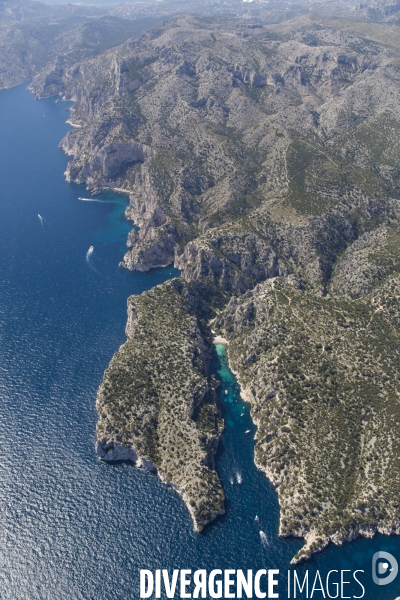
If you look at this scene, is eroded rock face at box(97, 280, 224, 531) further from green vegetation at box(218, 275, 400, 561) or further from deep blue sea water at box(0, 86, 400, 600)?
green vegetation at box(218, 275, 400, 561)

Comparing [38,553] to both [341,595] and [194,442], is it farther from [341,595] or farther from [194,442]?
[341,595]

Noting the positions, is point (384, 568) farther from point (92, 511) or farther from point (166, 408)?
point (92, 511)

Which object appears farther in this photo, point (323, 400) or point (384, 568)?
point (323, 400)

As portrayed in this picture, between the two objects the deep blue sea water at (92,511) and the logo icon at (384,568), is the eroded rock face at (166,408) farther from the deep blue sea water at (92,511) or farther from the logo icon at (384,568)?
the logo icon at (384,568)

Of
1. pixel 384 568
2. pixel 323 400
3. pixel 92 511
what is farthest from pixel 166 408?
pixel 384 568

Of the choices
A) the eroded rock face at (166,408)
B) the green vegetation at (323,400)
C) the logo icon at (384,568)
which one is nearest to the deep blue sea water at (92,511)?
the logo icon at (384,568)

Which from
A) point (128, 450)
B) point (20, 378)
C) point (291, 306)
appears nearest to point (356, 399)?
point (291, 306)

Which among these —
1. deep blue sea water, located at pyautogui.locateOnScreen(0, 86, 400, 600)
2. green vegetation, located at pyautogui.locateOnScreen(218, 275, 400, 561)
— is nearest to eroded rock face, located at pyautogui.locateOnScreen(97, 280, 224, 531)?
deep blue sea water, located at pyautogui.locateOnScreen(0, 86, 400, 600)

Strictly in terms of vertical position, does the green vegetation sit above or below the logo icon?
above
